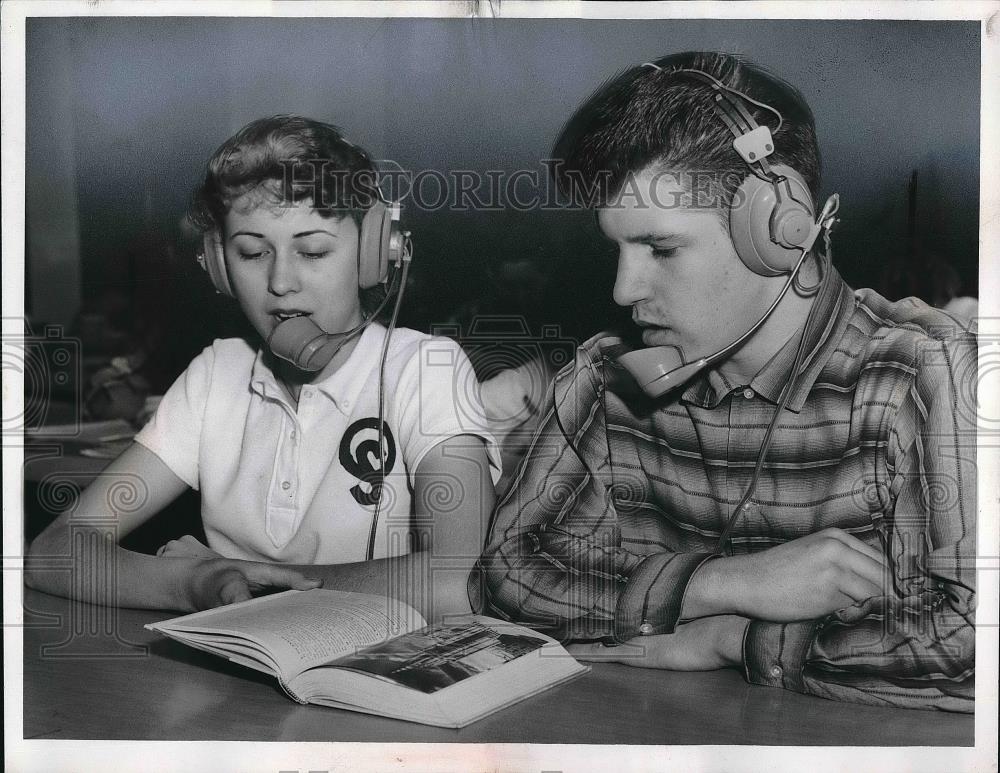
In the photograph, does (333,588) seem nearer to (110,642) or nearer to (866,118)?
(110,642)

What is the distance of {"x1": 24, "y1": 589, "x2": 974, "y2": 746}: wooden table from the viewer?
165 cm

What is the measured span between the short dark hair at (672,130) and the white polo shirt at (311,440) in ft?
1.27

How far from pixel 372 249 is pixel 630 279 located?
45cm

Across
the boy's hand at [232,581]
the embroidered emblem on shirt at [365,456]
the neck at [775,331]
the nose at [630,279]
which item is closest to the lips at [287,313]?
the embroidered emblem on shirt at [365,456]

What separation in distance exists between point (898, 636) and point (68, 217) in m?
1.62

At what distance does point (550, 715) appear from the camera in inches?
65.5

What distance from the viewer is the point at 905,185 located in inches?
67.5

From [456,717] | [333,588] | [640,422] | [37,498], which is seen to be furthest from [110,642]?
[640,422]

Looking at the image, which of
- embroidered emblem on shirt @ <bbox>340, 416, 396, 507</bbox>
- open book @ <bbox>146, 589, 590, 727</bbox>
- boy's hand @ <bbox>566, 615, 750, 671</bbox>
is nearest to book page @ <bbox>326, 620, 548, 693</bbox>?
open book @ <bbox>146, 589, 590, 727</bbox>

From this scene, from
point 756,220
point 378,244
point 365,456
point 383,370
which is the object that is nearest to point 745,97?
point 756,220

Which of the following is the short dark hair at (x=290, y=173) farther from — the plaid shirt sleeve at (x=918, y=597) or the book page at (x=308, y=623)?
the plaid shirt sleeve at (x=918, y=597)

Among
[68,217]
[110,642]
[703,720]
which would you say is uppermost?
[68,217]

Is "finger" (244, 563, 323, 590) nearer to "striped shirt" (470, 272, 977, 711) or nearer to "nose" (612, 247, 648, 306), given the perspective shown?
"striped shirt" (470, 272, 977, 711)

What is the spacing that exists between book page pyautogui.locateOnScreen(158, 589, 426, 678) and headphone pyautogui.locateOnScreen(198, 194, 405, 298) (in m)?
0.54
